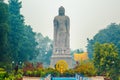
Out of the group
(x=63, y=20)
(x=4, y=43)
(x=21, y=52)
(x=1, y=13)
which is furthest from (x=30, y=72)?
(x=63, y=20)

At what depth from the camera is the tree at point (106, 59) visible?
3584 cm

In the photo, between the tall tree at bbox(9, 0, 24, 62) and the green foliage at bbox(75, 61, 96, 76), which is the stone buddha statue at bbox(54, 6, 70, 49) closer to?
the tall tree at bbox(9, 0, 24, 62)

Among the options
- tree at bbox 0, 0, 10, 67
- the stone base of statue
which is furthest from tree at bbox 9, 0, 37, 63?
the stone base of statue

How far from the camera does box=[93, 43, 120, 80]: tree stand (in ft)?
118

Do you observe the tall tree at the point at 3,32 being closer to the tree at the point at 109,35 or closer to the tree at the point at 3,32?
the tree at the point at 3,32

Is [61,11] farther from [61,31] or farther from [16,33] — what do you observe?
[16,33]

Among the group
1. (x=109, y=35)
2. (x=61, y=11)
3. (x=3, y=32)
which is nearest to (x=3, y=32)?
(x=3, y=32)

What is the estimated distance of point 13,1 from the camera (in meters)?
45.9

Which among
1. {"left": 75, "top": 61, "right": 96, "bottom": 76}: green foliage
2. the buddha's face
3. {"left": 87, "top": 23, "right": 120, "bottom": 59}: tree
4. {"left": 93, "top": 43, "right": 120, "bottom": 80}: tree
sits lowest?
{"left": 75, "top": 61, "right": 96, "bottom": 76}: green foliage

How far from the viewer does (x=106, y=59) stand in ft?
121

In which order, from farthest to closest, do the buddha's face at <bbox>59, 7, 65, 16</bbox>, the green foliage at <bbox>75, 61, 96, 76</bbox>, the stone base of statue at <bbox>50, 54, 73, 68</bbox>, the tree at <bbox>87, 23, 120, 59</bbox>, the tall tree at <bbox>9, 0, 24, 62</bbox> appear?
the tree at <bbox>87, 23, 120, 59</bbox>
the buddha's face at <bbox>59, 7, 65, 16</bbox>
the stone base of statue at <bbox>50, 54, 73, 68</bbox>
the tall tree at <bbox>9, 0, 24, 62</bbox>
the green foliage at <bbox>75, 61, 96, 76</bbox>

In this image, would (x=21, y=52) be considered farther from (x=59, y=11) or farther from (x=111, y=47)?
(x=111, y=47)

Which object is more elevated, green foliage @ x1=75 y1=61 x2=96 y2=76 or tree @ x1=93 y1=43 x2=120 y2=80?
tree @ x1=93 y1=43 x2=120 y2=80

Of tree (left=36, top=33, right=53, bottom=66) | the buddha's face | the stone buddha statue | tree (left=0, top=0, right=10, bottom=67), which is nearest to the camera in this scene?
tree (left=0, top=0, right=10, bottom=67)
